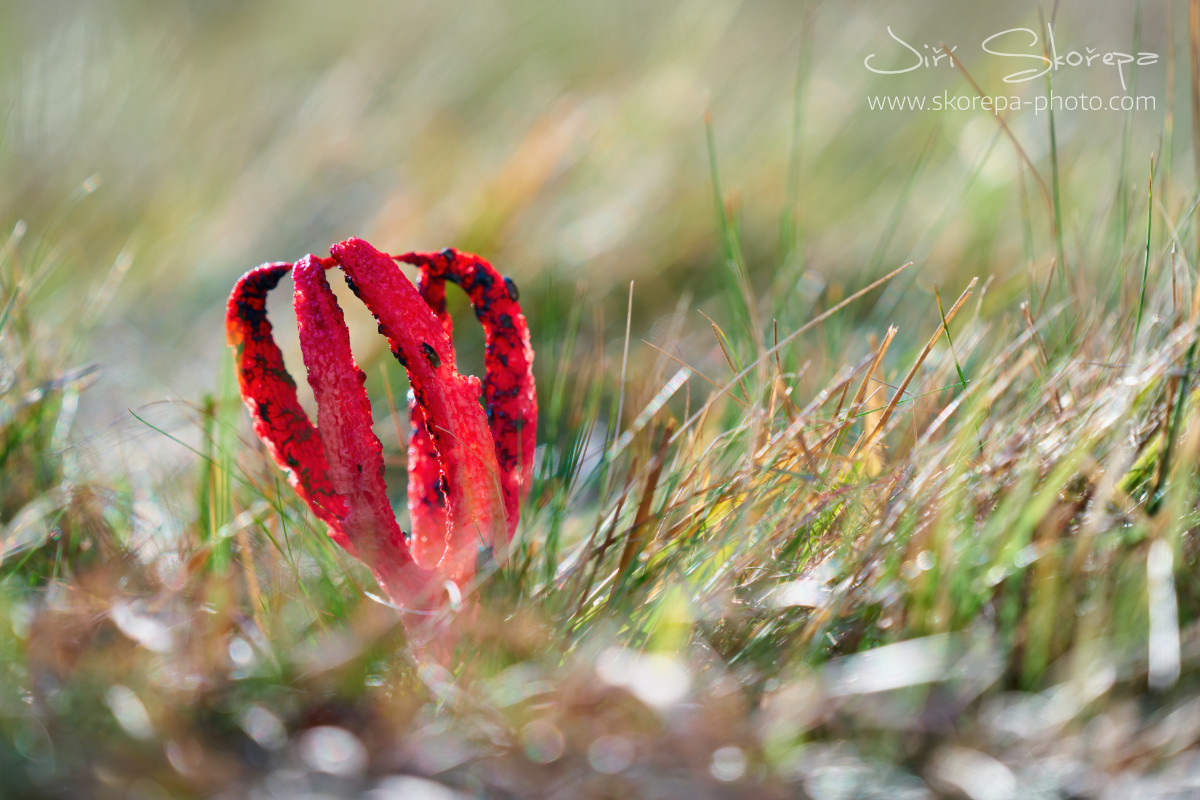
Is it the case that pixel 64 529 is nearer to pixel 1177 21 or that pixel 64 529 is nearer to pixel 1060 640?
pixel 1060 640

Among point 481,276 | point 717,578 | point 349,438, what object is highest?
point 481,276

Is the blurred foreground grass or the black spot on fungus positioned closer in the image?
the blurred foreground grass

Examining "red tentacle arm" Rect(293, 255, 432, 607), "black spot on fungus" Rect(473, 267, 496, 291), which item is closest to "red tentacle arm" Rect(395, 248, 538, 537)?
"black spot on fungus" Rect(473, 267, 496, 291)

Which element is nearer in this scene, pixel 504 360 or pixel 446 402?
pixel 446 402

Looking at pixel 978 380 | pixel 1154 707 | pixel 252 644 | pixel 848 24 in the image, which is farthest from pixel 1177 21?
pixel 252 644

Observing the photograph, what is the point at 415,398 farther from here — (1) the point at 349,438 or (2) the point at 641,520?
(2) the point at 641,520

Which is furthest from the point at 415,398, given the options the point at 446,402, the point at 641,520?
the point at 641,520

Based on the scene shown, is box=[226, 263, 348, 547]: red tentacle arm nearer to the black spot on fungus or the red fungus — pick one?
the red fungus
